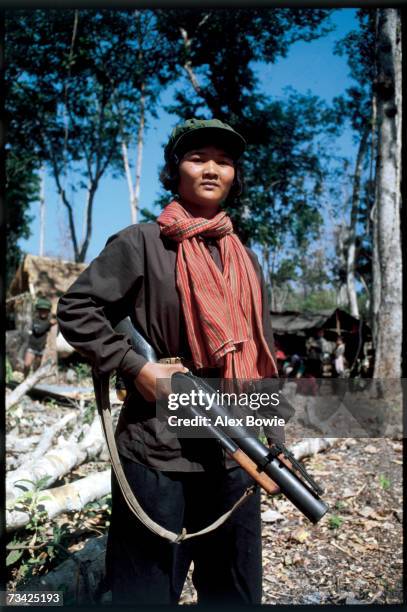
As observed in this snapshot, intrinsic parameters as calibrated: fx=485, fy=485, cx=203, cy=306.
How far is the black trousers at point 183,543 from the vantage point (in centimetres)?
152

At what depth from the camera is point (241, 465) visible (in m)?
1.49

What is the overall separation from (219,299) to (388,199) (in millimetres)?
4184

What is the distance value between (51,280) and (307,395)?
836 centimetres

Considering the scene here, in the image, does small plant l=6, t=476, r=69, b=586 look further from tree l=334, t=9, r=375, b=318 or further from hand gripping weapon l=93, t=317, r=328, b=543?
tree l=334, t=9, r=375, b=318

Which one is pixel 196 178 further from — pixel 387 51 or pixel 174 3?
pixel 387 51

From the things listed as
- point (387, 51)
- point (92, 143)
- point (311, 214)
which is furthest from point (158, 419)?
point (92, 143)

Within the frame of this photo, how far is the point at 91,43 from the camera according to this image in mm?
7391

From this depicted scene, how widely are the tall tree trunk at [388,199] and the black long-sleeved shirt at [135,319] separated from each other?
12.7 ft

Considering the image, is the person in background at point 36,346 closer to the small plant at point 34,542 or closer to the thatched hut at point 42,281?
the thatched hut at point 42,281

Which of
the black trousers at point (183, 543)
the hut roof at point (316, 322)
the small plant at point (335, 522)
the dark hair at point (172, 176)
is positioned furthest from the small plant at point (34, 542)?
the hut roof at point (316, 322)

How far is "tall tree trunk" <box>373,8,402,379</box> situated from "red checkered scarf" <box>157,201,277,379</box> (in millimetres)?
3637

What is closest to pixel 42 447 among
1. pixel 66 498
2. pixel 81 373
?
pixel 66 498

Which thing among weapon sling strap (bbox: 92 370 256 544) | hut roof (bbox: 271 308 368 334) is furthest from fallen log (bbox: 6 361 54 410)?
hut roof (bbox: 271 308 368 334)

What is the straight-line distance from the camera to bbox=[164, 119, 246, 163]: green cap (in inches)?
62.4
